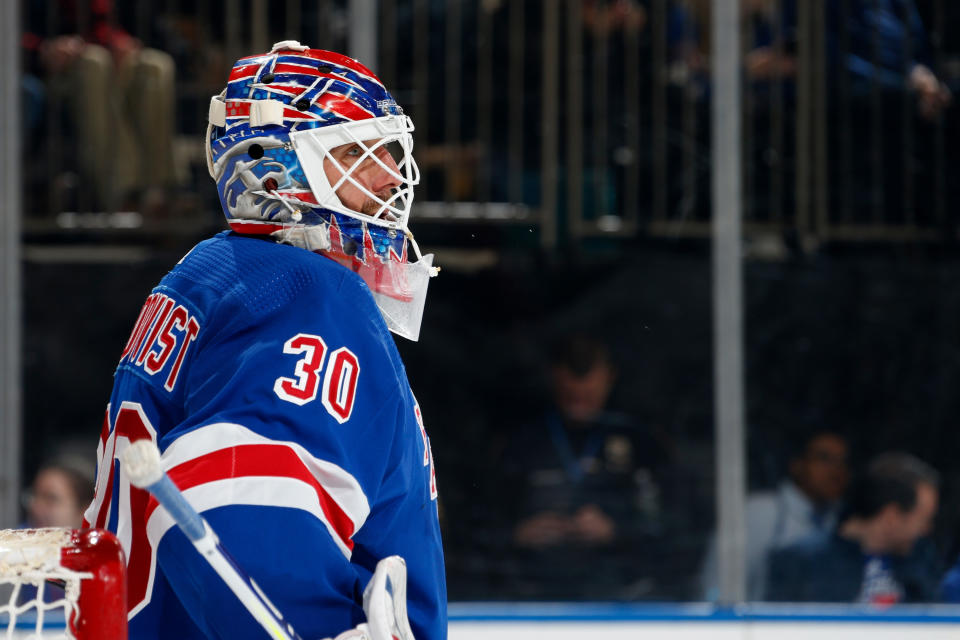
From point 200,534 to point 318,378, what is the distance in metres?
0.20

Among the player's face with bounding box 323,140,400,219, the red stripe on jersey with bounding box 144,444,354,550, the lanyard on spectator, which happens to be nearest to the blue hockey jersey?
the red stripe on jersey with bounding box 144,444,354,550

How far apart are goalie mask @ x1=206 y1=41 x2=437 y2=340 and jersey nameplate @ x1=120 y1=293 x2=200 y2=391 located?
0.45 ft

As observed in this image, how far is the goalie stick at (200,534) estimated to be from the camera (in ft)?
3.63

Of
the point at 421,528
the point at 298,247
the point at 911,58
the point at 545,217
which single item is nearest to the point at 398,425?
the point at 421,528

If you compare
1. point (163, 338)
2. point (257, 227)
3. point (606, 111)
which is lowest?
point (163, 338)

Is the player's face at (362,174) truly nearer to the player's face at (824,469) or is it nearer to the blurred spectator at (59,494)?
the blurred spectator at (59,494)

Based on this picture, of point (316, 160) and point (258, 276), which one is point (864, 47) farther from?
point (258, 276)

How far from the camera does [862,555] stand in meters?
3.59

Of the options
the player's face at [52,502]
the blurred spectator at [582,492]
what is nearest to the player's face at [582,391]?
the blurred spectator at [582,492]

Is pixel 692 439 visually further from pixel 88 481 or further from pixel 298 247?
pixel 298 247

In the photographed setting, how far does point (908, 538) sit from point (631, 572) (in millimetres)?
747

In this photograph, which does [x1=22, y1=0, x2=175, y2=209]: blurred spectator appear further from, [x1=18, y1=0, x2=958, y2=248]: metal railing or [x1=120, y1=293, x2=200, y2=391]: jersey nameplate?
[x1=120, y1=293, x2=200, y2=391]: jersey nameplate

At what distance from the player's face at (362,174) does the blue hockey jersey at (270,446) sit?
0.12 m

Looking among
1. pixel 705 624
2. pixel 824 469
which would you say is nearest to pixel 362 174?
pixel 705 624
